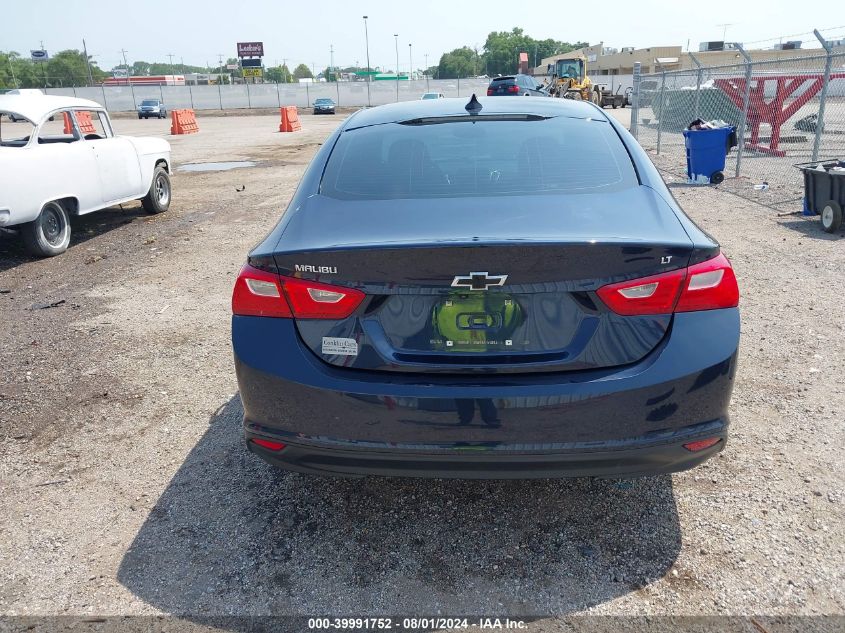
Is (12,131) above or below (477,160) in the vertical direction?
above

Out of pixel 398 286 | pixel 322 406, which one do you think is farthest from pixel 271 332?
pixel 398 286

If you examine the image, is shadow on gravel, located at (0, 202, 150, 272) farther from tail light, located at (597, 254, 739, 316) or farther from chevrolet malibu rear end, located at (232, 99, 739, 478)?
tail light, located at (597, 254, 739, 316)

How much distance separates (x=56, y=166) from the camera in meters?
7.82

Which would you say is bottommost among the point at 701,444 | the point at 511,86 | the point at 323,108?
the point at 701,444

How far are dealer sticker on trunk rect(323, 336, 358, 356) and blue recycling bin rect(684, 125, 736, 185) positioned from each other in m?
11.3

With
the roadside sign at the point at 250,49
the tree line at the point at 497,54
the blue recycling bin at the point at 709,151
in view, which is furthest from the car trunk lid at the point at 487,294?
the tree line at the point at 497,54

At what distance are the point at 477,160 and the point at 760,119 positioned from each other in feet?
52.1

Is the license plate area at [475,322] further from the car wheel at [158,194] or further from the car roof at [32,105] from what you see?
the car wheel at [158,194]

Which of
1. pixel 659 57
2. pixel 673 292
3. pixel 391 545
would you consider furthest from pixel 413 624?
pixel 659 57

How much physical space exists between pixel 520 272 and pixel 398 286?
425 mm

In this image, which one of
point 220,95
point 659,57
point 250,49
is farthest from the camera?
point 250,49

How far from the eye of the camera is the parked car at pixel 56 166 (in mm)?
7285

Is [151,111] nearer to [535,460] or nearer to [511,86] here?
[511,86]

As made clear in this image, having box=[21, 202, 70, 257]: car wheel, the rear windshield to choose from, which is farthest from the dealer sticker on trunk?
box=[21, 202, 70, 257]: car wheel
